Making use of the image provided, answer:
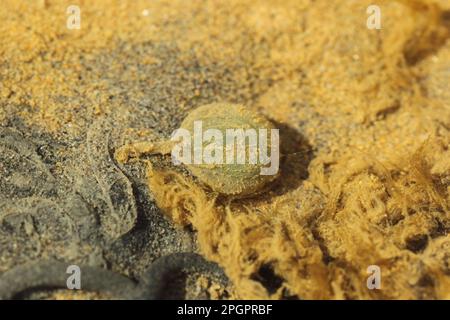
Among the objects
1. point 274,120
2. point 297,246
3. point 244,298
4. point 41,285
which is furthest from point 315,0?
point 41,285

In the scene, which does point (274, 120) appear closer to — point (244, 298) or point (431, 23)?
point (244, 298)

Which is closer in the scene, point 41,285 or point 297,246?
point 41,285

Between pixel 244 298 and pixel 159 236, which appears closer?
pixel 244 298

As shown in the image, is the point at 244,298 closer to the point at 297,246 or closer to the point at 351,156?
the point at 297,246

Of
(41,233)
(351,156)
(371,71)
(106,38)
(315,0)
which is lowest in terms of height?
(41,233)

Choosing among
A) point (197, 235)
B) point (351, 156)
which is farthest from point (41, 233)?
point (351, 156)

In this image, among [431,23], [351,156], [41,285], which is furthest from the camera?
[431,23]

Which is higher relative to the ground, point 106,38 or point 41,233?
point 106,38

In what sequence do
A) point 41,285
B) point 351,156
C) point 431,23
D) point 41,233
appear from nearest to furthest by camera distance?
point 41,285
point 41,233
point 351,156
point 431,23
